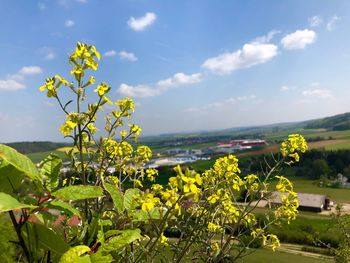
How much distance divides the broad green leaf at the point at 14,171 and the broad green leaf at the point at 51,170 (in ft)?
0.42

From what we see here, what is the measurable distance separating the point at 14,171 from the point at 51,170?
21cm

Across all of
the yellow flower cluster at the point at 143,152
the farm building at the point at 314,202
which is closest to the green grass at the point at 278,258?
the farm building at the point at 314,202

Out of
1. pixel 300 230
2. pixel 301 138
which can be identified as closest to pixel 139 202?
pixel 301 138

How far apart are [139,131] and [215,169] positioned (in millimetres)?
974

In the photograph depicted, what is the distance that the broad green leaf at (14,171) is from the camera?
3.84 feet

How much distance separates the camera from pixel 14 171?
1.26 m

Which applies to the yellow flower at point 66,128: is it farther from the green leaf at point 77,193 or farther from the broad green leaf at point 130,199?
the green leaf at point 77,193

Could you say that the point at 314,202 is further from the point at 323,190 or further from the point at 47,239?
the point at 47,239

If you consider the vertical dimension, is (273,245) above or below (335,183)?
above

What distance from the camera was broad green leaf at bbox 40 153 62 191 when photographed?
141cm

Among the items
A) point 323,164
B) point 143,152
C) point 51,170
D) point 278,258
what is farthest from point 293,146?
point 323,164

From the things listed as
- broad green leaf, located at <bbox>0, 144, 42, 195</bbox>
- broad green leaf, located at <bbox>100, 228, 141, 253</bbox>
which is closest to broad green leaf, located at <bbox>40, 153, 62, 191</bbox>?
broad green leaf, located at <bbox>0, 144, 42, 195</bbox>

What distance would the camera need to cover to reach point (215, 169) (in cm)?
363

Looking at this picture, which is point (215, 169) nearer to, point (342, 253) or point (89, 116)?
point (89, 116)
